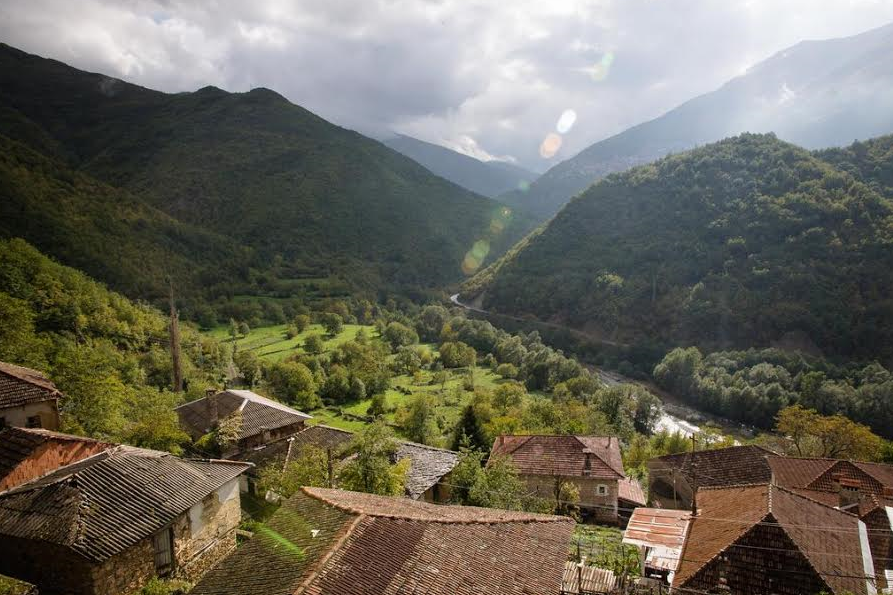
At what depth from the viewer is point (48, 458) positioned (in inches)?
590

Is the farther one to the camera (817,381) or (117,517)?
(817,381)

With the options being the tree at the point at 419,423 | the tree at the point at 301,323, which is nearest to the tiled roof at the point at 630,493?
the tree at the point at 419,423

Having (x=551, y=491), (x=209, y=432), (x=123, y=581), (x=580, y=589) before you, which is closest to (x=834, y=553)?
(x=580, y=589)

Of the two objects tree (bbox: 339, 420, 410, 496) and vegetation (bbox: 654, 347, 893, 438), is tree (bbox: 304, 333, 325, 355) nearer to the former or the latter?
vegetation (bbox: 654, 347, 893, 438)

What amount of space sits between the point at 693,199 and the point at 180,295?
11119 centimetres

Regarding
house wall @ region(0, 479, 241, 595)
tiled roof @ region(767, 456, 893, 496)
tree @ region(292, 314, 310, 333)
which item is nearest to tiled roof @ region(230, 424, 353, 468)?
house wall @ region(0, 479, 241, 595)

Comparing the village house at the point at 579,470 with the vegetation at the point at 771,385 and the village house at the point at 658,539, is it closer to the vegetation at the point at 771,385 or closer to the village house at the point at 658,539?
the village house at the point at 658,539

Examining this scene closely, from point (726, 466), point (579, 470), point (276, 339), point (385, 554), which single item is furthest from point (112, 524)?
point (276, 339)

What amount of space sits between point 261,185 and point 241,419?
146 m

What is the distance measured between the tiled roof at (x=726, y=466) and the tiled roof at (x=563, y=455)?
15.8ft

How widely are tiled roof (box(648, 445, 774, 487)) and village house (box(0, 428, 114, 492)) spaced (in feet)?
95.9

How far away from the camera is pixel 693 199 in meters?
112

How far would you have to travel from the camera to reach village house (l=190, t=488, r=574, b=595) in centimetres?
855

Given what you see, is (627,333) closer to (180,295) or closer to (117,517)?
(180,295)
